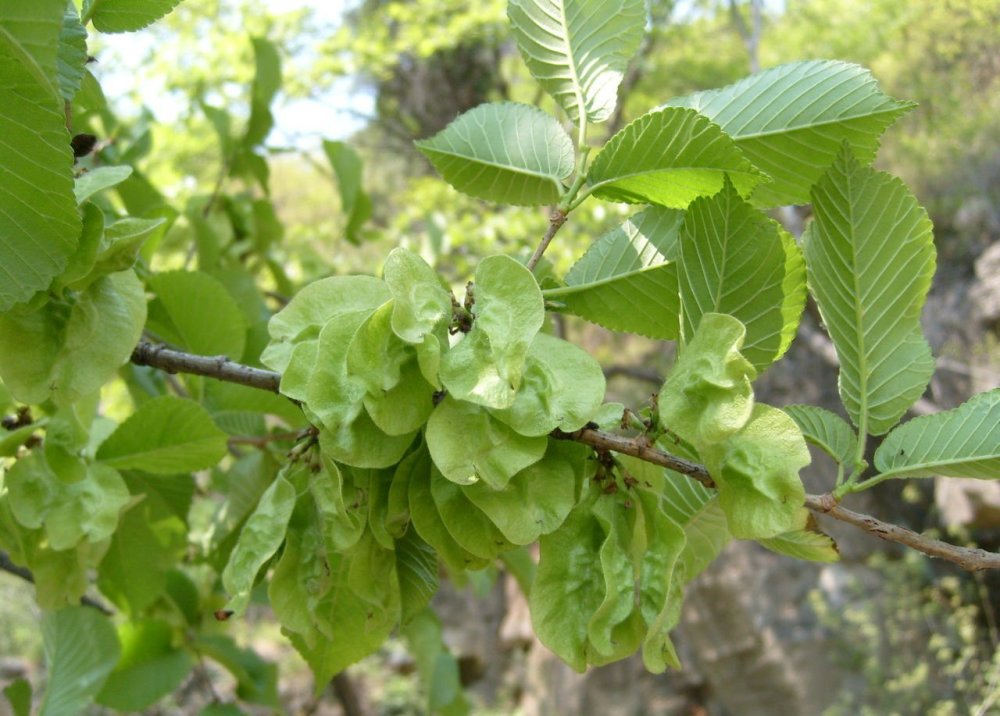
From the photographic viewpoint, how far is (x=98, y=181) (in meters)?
0.54

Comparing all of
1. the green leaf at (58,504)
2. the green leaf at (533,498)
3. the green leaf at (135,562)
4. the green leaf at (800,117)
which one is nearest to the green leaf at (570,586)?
the green leaf at (533,498)

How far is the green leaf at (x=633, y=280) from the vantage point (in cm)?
55

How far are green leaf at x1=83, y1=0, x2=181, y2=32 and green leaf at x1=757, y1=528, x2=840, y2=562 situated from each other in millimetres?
492

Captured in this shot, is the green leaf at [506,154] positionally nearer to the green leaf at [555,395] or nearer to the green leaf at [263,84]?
Answer: the green leaf at [555,395]

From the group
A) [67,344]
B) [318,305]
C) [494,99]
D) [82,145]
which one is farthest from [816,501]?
[494,99]

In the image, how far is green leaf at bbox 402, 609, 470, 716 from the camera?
1.20 metres

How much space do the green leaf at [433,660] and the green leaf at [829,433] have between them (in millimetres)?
769

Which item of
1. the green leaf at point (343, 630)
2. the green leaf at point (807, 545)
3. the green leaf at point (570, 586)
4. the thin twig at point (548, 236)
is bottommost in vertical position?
the green leaf at point (343, 630)

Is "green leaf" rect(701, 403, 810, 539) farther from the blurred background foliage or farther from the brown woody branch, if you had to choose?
the blurred background foliage

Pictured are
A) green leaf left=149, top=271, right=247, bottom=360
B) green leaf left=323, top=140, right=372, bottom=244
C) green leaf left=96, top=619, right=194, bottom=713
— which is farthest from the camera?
green leaf left=323, top=140, right=372, bottom=244

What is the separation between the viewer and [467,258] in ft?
11.3

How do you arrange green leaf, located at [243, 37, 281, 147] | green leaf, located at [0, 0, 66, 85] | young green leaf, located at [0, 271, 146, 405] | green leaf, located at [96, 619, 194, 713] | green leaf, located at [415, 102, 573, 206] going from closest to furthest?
green leaf, located at [0, 0, 66, 85], young green leaf, located at [0, 271, 146, 405], green leaf, located at [415, 102, 573, 206], green leaf, located at [96, 619, 194, 713], green leaf, located at [243, 37, 281, 147]

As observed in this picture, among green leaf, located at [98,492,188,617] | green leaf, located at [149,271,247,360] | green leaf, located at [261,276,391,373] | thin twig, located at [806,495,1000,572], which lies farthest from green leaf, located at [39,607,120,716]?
thin twig, located at [806,495,1000,572]

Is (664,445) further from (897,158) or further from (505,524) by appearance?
(897,158)
